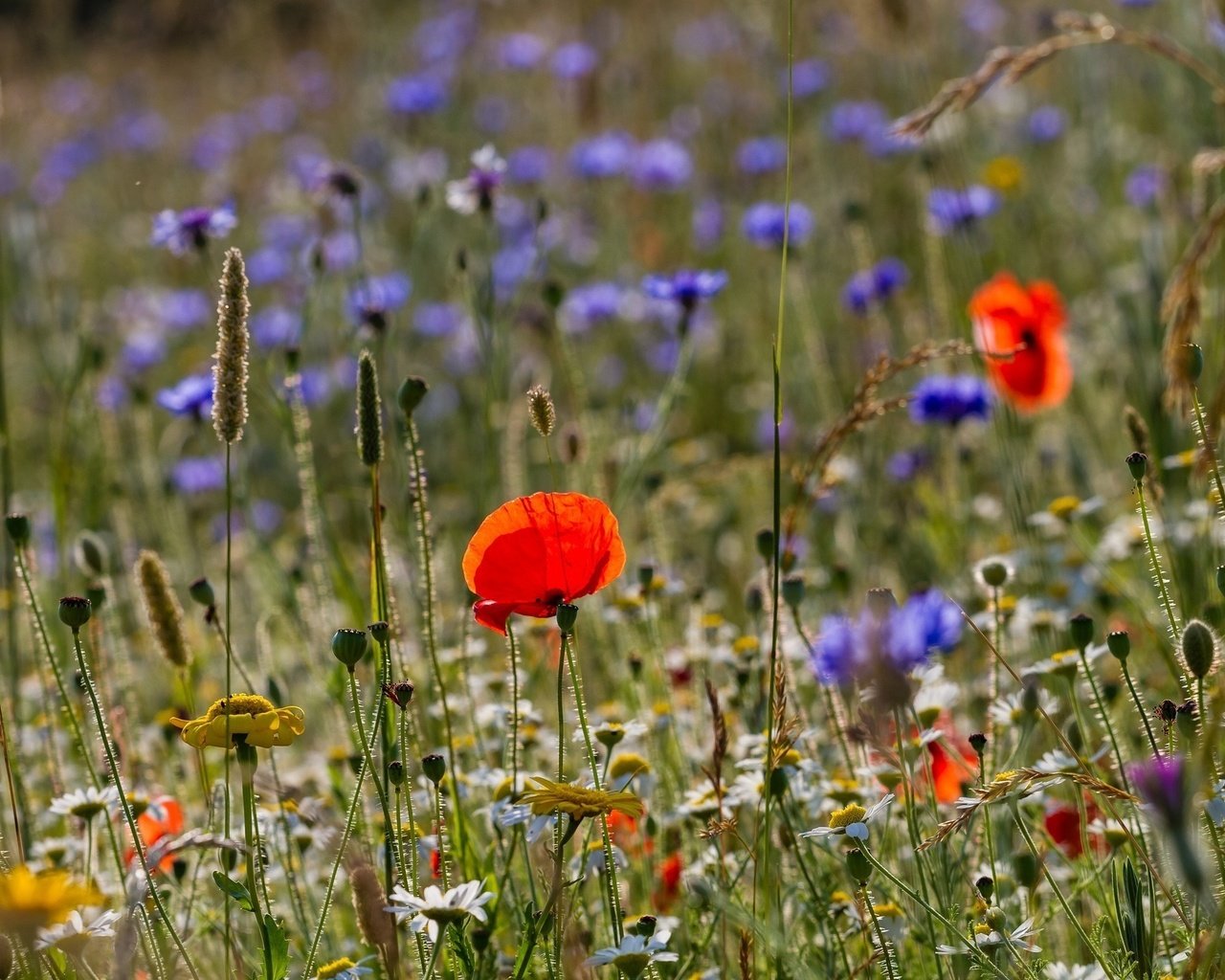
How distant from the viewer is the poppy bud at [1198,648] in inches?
55.6

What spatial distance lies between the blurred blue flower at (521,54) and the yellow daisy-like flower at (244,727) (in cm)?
596

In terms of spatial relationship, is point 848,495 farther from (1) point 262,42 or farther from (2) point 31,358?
(1) point 262,42

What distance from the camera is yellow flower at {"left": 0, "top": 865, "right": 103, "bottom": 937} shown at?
1130 mm

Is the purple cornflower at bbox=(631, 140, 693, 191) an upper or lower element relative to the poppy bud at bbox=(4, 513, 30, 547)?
upper

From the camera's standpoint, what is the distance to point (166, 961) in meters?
1.62

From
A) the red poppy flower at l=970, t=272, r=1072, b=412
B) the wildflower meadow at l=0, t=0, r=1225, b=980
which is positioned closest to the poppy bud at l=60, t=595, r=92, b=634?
the wildflower meadow at l=0, t=0, r=1225, b=980

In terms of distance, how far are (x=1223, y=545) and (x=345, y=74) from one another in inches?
297

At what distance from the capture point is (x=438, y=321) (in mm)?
5750

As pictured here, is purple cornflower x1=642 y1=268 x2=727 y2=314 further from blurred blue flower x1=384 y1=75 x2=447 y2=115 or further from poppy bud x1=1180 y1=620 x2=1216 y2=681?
blurred blue flower x1=384 y1=75 x2=447 y2=115

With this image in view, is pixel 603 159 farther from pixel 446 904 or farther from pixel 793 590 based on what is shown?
pixel 446 904

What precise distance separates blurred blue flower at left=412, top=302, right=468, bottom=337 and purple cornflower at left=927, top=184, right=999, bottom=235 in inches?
76.4

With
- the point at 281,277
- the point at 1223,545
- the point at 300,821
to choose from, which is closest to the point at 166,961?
the point at 300,821

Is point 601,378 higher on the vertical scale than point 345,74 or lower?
lower

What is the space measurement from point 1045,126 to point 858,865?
4.91 metres
